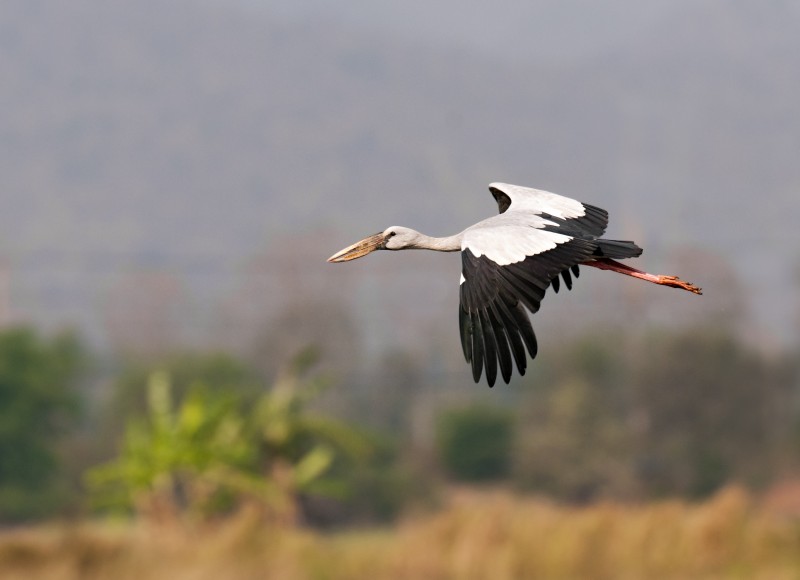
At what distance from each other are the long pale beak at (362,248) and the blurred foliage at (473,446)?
154 feet

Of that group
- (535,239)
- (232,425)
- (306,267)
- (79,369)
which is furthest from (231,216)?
(535,239)

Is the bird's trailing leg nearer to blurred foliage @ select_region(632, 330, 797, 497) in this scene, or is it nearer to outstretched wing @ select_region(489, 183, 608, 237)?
outstretched wing @ select_region(489, 183, 608, 237)

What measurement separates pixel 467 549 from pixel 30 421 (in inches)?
1341

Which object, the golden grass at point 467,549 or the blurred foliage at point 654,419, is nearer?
the golden grass at point 467,549

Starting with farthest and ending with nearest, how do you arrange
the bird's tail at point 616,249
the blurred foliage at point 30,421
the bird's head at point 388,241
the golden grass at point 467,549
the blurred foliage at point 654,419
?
the blurred foliage at point 654,419, the blurred foliage at point 30,421, the golden grass at point 467,549, the bird's head at point 388,241, the bird's tail at point 616,249

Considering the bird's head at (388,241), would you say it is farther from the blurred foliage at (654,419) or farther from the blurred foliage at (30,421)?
the blurred foliage at (654,419)

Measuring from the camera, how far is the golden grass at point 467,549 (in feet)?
59.8

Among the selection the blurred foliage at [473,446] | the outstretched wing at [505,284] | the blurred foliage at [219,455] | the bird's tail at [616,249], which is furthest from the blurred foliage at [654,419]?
Answer: the outstretched wing at [505,284]

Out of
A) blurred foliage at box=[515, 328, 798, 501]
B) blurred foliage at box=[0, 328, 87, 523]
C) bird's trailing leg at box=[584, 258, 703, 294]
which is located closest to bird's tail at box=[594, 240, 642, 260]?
bird's trailing leg at box=[584, 258, 703, 294]

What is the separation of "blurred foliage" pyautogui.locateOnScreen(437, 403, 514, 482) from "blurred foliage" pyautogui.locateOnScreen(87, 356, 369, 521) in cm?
2638

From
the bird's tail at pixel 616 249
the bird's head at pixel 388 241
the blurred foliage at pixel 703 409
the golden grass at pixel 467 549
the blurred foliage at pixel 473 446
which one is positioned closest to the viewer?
the bird's tail at pixel 616 249

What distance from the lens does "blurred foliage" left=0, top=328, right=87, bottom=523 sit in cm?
4775

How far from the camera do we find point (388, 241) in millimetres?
7590

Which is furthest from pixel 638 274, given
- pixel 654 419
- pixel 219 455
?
pixel 654 419
